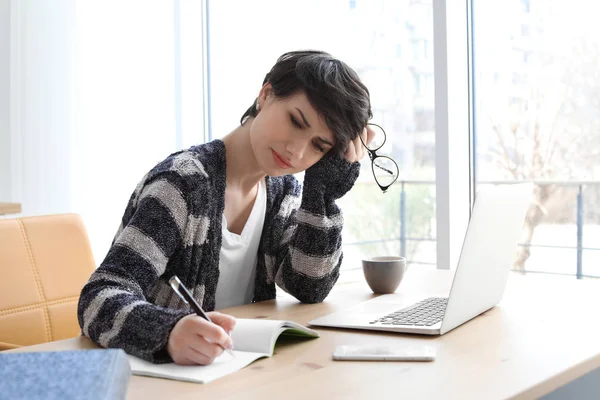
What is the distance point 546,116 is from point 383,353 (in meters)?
2.69

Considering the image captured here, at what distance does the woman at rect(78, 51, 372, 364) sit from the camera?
1.09m

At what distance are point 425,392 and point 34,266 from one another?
1.02m

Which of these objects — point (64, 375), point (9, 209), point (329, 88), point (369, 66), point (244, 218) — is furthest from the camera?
point (369, 66)

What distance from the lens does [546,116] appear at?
3.40 m

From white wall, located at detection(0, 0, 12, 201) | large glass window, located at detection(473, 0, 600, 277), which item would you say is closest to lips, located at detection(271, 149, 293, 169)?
large glass window, located at detection(473, 0, 600, 277)

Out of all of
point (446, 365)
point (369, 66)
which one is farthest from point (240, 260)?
point (369, 66)

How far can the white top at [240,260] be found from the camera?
153cm

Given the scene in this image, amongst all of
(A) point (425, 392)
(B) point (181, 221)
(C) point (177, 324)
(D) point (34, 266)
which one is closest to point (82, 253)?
(D) point (34, 266)

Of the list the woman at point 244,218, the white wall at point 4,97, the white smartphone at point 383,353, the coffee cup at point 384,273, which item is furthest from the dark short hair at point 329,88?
the white wall at point 4,97

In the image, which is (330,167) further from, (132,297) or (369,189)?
(369,189)

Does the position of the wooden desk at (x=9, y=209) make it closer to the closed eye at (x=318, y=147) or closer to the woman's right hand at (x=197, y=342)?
the closed eye at (x=318, y=147)

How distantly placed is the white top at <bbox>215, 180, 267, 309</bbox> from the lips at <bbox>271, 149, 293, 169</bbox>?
180 millimetres

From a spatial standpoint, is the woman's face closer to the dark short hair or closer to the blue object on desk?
the dark short hair

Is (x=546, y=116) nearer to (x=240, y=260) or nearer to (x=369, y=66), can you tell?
(x=369, y=66)
